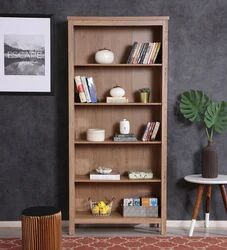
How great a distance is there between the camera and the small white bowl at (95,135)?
4609 mm

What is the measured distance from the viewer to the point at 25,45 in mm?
4746

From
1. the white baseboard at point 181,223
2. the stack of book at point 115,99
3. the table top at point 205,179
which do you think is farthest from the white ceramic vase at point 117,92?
the white baseboard at point 181,223

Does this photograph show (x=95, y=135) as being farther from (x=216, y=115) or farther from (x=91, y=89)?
(x=216, y=115)

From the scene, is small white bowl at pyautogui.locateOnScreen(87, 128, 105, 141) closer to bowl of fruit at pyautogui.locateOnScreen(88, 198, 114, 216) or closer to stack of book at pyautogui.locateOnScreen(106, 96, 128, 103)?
stack of book at pyautogui.locateOnScreen(106, 96, 128, 103)

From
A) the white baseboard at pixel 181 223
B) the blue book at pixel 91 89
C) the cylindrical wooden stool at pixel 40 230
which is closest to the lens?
the cylindrical wooden stool at pixel 40 230

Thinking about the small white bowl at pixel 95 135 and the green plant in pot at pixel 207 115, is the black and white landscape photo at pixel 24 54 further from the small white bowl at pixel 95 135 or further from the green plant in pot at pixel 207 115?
the green plant in pot at pixel 207 115

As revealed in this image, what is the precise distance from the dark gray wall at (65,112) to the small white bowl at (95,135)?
1.03 ft

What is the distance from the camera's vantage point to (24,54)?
15.6 ft

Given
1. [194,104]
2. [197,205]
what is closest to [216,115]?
[194,104]

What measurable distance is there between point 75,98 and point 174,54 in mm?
1052

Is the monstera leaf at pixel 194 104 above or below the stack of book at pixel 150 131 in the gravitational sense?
above

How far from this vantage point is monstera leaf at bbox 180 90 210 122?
461 centimetres

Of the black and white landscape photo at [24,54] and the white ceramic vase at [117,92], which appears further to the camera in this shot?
the black and white landscape photo at [24,54]

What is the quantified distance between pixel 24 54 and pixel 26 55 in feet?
0.07
